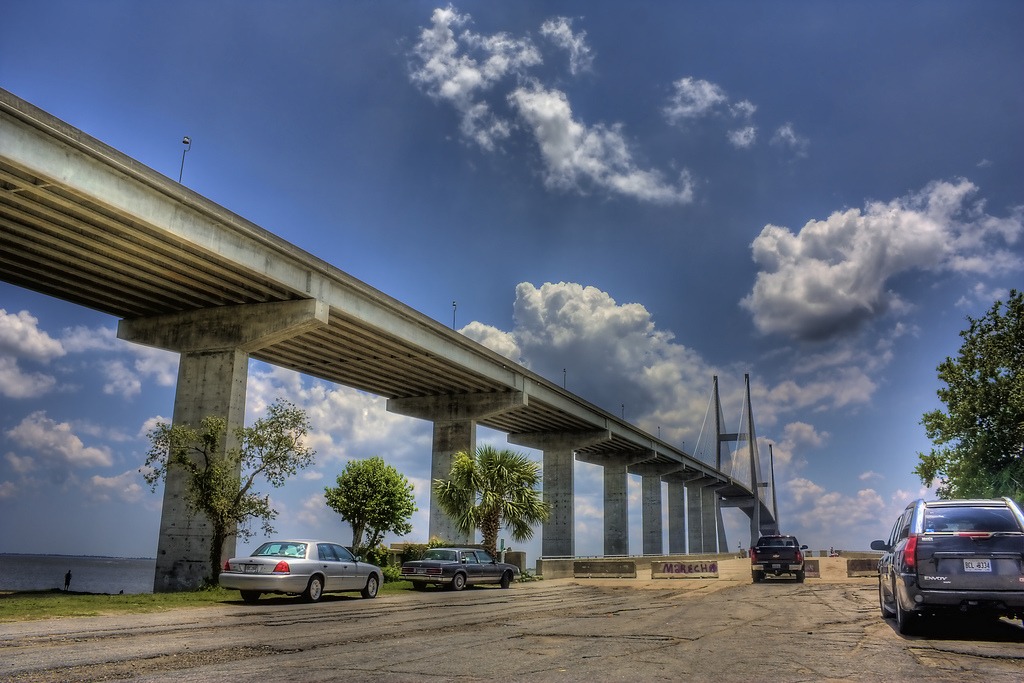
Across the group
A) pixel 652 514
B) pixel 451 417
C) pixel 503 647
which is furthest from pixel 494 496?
pixel 652 514

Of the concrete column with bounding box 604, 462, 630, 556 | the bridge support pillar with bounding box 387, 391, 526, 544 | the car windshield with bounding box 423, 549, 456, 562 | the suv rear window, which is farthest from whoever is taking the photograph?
the concrete column with bounding box 604, 462, 630, 556

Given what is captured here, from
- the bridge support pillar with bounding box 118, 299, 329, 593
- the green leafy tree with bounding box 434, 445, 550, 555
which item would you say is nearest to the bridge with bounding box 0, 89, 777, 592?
the bridge support pillar with bounding box 118, 299, 329, 593

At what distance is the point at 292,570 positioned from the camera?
687 inches

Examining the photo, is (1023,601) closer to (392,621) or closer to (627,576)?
(392,621)

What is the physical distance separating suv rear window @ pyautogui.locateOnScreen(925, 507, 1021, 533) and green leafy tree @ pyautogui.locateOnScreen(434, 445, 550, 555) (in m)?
24.5

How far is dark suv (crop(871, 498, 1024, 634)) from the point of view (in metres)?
10.0

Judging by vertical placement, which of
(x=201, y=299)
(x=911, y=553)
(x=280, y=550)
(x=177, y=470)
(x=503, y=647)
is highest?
(x=201, y=299)

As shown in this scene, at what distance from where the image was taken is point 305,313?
2784 cm

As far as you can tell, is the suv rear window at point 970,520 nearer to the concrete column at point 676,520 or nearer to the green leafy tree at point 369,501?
the green leafy tree at point 369,501

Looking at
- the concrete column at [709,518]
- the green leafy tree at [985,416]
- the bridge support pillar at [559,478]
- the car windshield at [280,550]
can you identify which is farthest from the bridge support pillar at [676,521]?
the car windshield at [280,550]

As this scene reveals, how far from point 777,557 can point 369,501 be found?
16962mm

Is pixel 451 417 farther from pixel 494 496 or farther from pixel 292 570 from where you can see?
pixel 292 570

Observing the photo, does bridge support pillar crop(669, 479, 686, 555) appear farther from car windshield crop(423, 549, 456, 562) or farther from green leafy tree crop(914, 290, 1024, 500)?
car windshield crop(423, 549, 456, 562)

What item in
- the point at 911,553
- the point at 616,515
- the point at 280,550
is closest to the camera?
the point at 911,553
